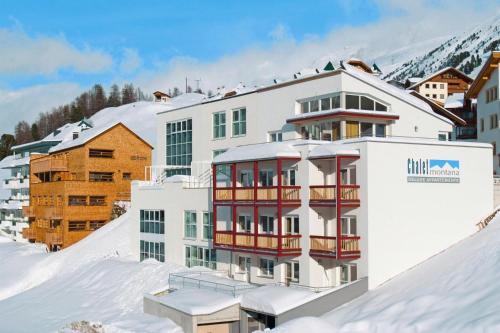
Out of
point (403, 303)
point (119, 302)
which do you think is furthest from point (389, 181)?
point (119, 302)

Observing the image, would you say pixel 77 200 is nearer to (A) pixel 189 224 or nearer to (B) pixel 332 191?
(A) pixel 189 224

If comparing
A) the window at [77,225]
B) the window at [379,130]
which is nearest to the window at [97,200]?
the window at [77,225]

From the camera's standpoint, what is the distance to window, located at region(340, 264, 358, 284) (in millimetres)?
34312

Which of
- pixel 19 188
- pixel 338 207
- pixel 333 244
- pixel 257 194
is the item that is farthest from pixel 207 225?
pixel 19 188

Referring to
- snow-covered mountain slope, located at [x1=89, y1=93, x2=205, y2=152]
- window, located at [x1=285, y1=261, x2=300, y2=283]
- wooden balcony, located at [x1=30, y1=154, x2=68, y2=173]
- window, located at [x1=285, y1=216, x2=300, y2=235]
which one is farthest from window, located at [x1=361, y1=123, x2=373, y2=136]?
snow-covered mountain slope, located at [x1=89, y1=93, x2=205, y2=152]

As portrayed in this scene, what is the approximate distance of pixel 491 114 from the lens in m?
56.3

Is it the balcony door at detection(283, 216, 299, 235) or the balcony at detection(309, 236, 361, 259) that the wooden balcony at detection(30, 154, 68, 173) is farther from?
the balcony at detection(309, 236, 361, 259)

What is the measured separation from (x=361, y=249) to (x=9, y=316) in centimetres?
2277

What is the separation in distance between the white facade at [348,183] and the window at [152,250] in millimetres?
667

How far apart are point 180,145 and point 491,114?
2503cm

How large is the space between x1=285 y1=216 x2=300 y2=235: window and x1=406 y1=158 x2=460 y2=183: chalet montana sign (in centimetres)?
620

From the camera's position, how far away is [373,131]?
4116cm

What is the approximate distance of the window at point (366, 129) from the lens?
40875 mm

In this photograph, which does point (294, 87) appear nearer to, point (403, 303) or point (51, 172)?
point (403, 303)
